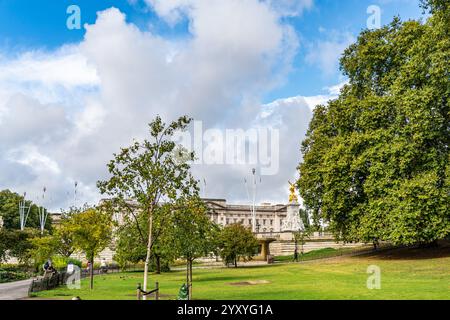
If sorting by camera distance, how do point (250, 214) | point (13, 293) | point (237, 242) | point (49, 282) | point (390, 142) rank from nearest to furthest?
point (13, 293) < point (49, 282) < point (390, 142) < point (237, 242) < point (250, 214)

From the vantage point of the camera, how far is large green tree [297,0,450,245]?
38750 mm

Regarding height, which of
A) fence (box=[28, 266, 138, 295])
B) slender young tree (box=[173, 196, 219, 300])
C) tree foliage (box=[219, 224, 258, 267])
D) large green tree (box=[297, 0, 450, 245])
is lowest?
fence (box=[28, 266, 138, 295])

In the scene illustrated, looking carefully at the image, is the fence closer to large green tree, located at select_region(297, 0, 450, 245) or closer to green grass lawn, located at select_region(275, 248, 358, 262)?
large green tree, located at select_region(297, 0, 450, 245)

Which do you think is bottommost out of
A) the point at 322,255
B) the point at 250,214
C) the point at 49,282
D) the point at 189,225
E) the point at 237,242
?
the point at 322,255

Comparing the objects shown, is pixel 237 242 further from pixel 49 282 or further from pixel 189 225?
pixel 189 225

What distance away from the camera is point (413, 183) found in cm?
3884

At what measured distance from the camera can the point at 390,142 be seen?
42.3 m

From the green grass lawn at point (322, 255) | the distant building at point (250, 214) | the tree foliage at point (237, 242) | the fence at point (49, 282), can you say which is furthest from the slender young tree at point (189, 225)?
the distant building at point (250, 214)

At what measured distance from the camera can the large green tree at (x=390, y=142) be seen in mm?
38750

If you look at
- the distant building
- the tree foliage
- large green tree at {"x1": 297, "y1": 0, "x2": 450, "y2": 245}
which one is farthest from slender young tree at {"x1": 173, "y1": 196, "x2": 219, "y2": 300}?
the distant building

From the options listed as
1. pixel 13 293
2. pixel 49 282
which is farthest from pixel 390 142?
pixel 13 293
